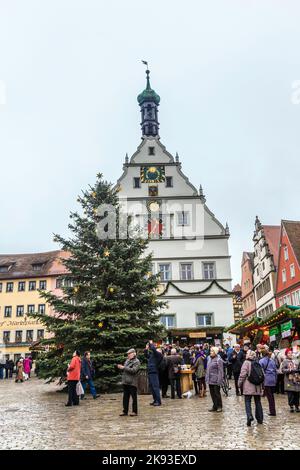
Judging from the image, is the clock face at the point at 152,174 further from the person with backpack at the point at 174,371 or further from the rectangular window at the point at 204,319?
the person with backpack at the point at 174,371

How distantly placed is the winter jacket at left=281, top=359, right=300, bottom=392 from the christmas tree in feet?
24.4

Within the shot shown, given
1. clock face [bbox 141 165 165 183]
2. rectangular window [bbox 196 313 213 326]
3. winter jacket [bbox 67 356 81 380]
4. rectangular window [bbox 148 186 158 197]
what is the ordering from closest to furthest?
winter jacket [bbox 67 356 81 380], rectangular window [bbox 196 313 213 326], rectangular window [bbox 148 186 158 197], clock face [bbox 141 165 165 183]

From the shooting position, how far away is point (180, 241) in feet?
122

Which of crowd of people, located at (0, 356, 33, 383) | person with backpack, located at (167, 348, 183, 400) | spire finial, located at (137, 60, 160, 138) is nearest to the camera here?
person with backpack, located at (167, 348, 183, 400)

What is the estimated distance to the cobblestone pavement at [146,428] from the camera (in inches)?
324

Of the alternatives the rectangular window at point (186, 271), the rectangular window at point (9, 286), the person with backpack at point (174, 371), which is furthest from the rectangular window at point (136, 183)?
the rectangular window at point (9, 286)

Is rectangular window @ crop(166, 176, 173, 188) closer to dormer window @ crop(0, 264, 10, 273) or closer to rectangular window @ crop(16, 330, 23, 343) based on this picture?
rectangular window @ crop(16, 330, 23, 343)

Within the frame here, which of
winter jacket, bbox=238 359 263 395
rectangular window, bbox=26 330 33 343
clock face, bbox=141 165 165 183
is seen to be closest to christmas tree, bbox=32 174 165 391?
winter jacket, bbox=238 359 263 395

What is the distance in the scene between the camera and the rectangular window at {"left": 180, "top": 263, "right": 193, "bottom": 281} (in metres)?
36.7

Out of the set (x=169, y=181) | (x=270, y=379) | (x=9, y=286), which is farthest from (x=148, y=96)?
(x=270, y=379)

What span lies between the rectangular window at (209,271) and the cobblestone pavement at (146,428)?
21.9 m

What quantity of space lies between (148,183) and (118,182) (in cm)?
238

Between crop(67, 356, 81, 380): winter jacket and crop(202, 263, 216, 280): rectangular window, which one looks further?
crop(202, 263, 216, 280): rectangular window
